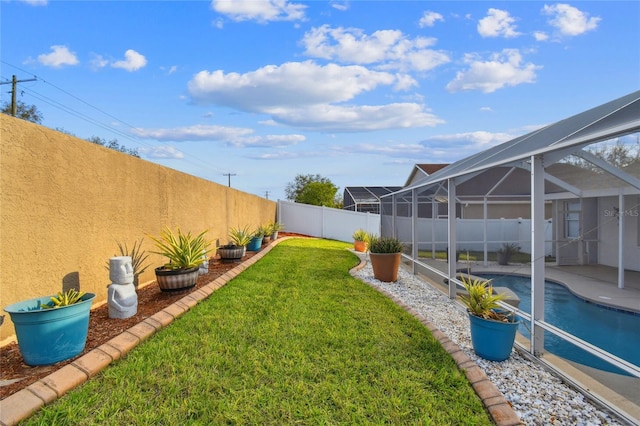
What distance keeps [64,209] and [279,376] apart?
9.46 ft

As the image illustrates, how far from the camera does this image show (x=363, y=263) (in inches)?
367

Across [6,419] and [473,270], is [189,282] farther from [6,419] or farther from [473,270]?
[473,270]

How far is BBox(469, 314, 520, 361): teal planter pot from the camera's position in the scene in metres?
3.34

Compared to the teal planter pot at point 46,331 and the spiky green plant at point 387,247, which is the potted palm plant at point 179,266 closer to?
the teal planter pot at point 46,331

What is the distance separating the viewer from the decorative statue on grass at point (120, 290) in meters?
3.83

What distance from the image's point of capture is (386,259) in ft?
23.5

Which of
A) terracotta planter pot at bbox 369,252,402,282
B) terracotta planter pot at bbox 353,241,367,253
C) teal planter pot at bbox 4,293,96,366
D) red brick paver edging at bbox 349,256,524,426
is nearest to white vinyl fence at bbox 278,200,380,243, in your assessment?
terracotta planter pot at bbox 353,241,367,253

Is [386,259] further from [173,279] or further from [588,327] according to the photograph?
[173,279]

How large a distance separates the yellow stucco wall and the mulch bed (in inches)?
10.8

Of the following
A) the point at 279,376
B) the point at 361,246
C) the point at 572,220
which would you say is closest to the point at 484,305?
the point at 279,376

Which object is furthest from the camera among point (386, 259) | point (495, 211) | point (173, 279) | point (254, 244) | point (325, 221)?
point (325, 221)

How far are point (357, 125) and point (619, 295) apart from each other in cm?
926

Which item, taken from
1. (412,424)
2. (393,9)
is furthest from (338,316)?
(393,9)

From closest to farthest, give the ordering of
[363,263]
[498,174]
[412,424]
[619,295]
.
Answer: [412,424] → [619,295] → [363,263] → [498,174]
